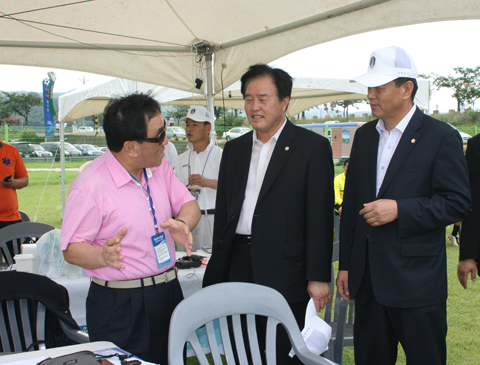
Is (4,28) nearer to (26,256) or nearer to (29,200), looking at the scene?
(26,256)

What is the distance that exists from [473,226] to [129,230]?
1.67 m

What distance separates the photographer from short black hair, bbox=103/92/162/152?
63.9 inches

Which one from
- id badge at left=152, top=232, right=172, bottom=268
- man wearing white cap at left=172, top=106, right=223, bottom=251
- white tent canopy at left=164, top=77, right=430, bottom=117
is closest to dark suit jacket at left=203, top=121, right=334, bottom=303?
id badge at left=152, top=232, right=172, bottom=268

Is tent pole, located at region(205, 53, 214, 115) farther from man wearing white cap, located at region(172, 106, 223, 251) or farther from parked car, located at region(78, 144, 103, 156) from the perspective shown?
parked car, located at region(78, 144, 103, 156)

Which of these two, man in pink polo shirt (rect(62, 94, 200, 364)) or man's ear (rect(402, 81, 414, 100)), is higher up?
man's ear (rect(402, 81, 414, 100))

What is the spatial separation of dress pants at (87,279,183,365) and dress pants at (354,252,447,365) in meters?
0.94

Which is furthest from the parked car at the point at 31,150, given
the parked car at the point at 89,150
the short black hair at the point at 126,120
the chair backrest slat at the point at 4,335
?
the short black hair at the point at 126,120

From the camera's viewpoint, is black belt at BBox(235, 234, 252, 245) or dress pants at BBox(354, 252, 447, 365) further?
black belt at BBox(235, 234, 252, 245)

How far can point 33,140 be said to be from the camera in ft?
62.2

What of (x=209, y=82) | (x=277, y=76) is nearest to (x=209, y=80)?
(x=209, y=82)

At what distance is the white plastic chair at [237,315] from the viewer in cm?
149

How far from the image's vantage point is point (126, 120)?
1.62 meters

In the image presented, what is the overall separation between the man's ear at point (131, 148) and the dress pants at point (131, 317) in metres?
0.58

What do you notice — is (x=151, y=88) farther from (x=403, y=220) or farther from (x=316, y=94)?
(x=403, y=220)
